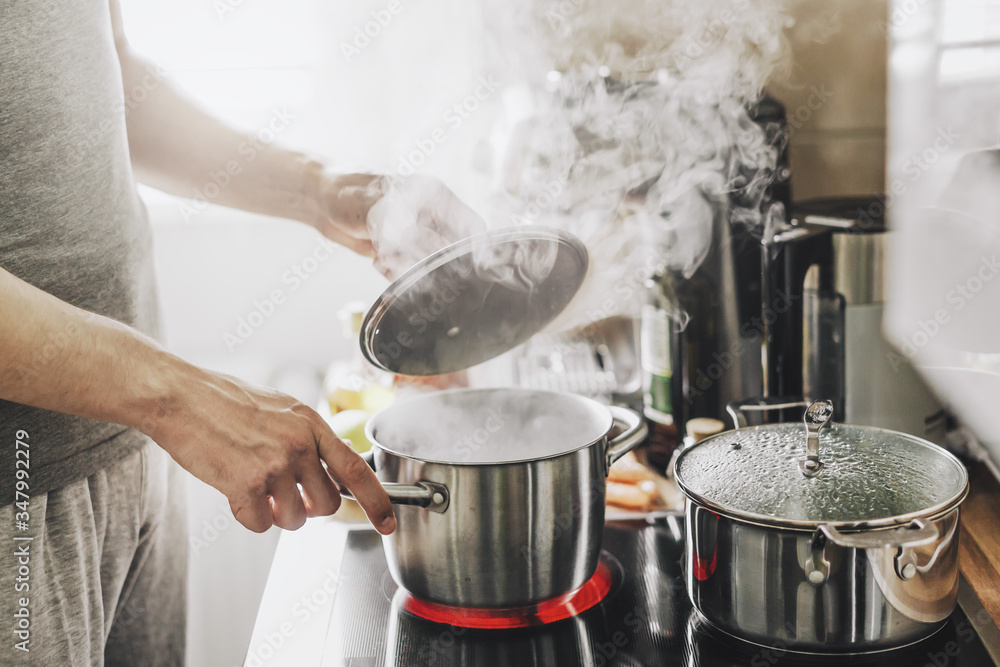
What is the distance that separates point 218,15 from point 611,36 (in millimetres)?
1342

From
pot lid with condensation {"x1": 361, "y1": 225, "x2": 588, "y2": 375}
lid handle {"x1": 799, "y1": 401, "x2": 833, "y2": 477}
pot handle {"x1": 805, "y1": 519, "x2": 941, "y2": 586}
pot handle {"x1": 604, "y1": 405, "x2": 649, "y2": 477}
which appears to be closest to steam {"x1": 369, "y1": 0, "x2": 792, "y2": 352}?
pot lid with condensation {"x1": 361, "y1": 225, "x2": 588, "y2": 375}

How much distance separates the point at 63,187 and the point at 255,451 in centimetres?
43

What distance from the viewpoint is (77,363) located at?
25.9 inches

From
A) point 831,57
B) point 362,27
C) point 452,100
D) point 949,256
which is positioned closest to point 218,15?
point 362,27

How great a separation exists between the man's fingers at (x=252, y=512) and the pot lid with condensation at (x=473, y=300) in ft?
0.64

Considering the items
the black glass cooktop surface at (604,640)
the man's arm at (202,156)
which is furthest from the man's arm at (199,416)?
the man's arm at (202,156)

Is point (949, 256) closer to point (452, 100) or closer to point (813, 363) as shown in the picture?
point (813, 363)

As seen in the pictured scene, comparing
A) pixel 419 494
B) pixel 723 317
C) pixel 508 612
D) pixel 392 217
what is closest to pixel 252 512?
pixel 419 494

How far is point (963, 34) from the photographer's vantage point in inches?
38.2

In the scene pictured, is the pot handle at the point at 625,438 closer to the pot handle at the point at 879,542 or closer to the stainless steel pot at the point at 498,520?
the stainless steel pot at the point at 498,520

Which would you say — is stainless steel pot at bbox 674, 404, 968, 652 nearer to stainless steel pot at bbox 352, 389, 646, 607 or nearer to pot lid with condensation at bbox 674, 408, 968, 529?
pot lid with condensation at bbox 674, 408, 968, 529

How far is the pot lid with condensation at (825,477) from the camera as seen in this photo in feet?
2.04

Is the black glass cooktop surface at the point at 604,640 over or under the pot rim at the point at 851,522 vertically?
under

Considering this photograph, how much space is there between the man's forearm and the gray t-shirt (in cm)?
20
